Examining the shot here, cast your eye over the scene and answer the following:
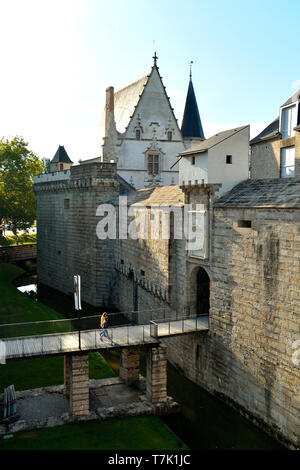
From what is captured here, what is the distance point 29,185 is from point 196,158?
115ft

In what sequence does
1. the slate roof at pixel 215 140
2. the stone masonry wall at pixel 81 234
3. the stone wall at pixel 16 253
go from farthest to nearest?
the stone wall at pixel 16 253 < the stone masonry wall at pixel 81 234 < the slate roof at pixel 215 140

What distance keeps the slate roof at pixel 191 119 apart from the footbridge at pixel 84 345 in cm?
2510

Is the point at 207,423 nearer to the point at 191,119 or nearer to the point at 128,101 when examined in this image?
the point at 128,101

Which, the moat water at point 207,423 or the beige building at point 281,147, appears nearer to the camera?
the moat water at point 207,423

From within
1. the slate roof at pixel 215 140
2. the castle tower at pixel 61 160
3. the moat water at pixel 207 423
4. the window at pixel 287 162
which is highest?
the castle tower at pixel 61 160

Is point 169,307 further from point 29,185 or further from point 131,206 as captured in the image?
point 29,185

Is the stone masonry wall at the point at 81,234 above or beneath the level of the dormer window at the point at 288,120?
beneath

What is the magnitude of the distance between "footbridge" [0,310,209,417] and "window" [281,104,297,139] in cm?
910

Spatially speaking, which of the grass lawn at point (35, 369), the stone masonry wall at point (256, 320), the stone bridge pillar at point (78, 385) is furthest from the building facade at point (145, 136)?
the stone bridge pillar at point (78, 385)

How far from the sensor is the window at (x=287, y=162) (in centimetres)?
1802

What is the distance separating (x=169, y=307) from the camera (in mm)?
22438

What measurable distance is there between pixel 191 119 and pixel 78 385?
102 feet

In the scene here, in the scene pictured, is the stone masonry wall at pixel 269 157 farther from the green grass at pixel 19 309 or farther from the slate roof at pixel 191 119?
the slate roof at pixel 191 119

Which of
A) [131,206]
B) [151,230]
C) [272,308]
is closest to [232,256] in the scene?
[272,308]
